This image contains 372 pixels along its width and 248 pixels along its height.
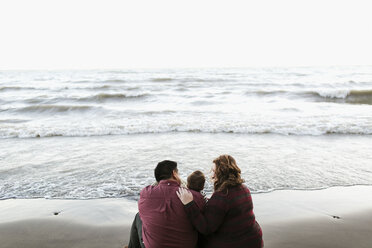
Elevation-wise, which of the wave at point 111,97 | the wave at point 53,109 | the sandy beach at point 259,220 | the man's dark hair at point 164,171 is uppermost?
the man's dark hair at point 164,171

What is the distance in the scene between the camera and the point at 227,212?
99.3 inches

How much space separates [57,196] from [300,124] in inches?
349

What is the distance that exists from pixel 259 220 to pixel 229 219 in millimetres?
1764

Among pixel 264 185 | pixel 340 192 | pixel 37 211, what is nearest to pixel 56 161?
pixel 37 211

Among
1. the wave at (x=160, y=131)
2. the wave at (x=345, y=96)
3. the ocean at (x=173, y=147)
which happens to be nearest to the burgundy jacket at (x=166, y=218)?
the ocean at (x=173, y=147)

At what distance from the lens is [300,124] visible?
1112 cm

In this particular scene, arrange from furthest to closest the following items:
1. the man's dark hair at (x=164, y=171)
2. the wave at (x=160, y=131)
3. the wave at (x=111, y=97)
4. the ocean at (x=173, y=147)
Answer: the wave at (x=111, y=97), the wave at (x=160, y=131), the ocean at (x=173, y=147), the man's dark hair at (x=164, y=171)

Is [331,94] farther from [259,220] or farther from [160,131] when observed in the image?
[259,220]

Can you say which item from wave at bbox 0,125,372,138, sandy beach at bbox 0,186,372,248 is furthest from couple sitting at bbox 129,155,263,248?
wave at bbox 0,125,372,138

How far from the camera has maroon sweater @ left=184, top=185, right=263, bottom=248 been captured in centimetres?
251

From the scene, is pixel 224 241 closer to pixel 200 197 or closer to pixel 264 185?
pixel 200 197

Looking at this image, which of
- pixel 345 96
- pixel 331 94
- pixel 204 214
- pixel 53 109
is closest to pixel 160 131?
pixel 204 214

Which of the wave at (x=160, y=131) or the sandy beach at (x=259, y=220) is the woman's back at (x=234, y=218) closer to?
the sandy beach at (x=259, y=220)

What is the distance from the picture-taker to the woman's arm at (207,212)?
2.50 m
